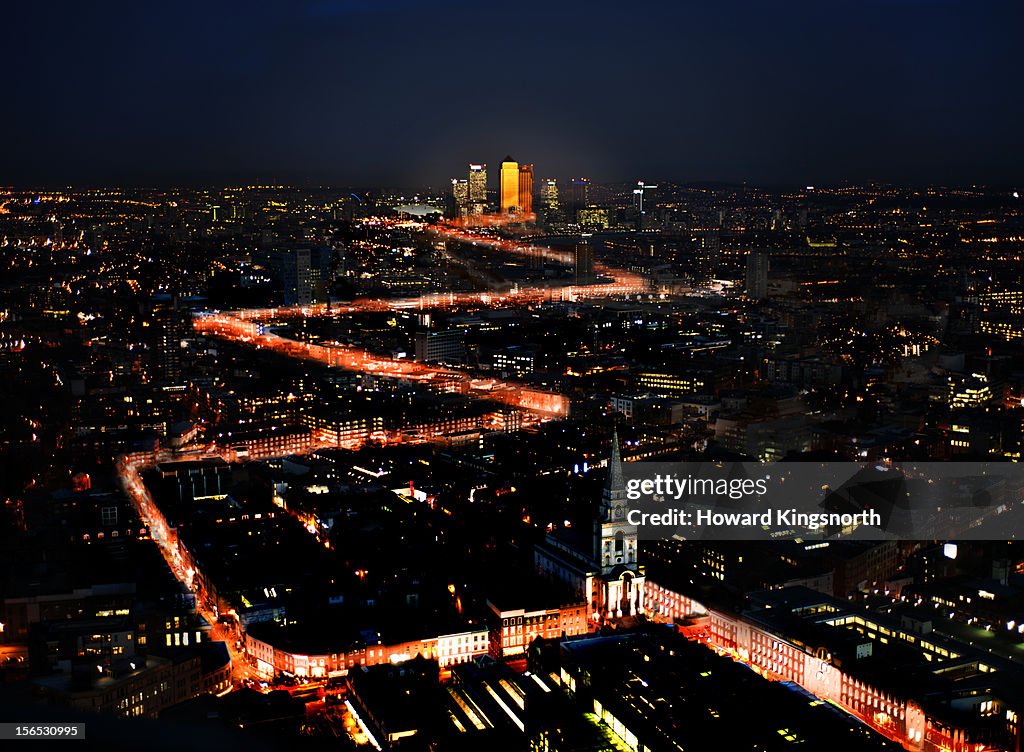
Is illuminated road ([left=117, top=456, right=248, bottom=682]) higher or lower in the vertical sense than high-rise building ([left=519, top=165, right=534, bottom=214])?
lower

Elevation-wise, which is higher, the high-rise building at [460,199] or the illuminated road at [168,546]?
the high-rise building at [460,199]

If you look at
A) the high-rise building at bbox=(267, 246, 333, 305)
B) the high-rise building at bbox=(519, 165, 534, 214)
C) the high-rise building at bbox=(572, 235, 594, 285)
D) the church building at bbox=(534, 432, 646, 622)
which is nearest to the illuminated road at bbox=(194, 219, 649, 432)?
the high-rise building at bbox=(572, 235, 594, 285)

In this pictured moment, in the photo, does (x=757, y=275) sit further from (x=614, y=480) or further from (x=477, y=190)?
(x=614, y=480)

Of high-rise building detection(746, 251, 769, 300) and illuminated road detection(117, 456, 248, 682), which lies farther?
high-rise building detection(746, 251, 769, 300)

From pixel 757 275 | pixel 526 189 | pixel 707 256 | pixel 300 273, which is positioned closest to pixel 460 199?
pixel 526 189

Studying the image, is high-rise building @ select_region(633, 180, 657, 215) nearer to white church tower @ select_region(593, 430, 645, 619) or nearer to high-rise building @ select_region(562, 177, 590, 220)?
high-rise building @ select_region(562, 177, 590, 220)

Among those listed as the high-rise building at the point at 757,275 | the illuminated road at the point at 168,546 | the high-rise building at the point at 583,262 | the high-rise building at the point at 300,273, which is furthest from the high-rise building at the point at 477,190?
the illuminated road at the point at 168,546

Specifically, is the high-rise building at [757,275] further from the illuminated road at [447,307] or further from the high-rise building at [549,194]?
the high-rise building at [549,194]
